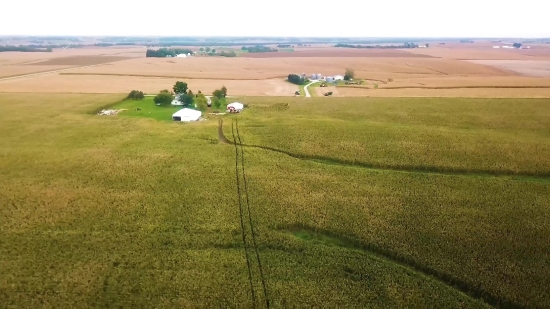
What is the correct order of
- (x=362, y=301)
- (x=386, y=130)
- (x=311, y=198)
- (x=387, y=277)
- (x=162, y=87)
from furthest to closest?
(x=162, y=87)
(x=386, y=130)
(x=311, y=198)
(x=387, y=277)
(x=362, y=301)

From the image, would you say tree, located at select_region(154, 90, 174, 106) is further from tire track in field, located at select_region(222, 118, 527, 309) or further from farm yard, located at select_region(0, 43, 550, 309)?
tire track in field, located at select_region(222, 118, 527, 309)

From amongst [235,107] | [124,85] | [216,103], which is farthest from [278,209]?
[124,85]

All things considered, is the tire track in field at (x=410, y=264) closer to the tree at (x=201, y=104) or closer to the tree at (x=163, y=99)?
the tree at (x=201, y=104)

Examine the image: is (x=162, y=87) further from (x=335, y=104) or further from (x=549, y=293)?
(x=549, y=293)

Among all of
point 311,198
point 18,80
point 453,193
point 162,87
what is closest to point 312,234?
point 311,198

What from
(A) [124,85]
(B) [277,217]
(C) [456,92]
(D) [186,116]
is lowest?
(B) [277,217]

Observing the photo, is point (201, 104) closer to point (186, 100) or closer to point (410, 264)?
point (186, 100)

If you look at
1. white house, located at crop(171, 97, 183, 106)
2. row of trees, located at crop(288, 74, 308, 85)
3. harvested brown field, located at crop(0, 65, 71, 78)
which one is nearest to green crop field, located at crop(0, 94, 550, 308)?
white house, located at crop(171, 97, 183, 106)
